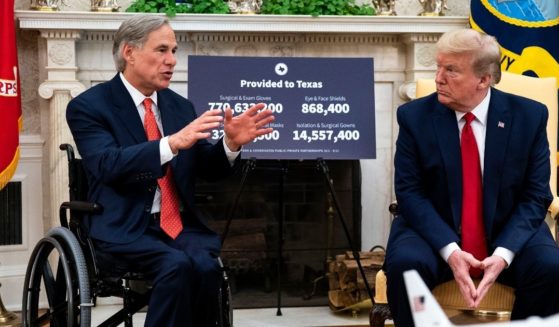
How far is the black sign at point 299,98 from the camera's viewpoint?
4.48 meters

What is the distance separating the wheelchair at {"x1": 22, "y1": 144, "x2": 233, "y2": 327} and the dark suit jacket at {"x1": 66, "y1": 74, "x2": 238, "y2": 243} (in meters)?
0.07

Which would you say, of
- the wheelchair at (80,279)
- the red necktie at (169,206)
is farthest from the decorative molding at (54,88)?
the red necktie at (169,206)

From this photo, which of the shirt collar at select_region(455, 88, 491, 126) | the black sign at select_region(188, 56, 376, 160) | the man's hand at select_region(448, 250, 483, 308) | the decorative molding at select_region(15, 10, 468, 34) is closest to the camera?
the man's hand at select_region(448, 250, 483, 308)

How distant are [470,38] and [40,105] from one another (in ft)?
8.18

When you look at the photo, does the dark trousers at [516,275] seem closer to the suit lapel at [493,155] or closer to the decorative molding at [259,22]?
the suit lapel at [493,155]

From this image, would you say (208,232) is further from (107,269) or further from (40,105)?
(40,105)

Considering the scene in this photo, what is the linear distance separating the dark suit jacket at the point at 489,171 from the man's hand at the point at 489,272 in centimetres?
12

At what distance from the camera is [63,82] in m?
4.68

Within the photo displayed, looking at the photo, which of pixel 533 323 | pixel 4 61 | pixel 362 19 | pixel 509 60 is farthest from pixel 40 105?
pixel 533 323

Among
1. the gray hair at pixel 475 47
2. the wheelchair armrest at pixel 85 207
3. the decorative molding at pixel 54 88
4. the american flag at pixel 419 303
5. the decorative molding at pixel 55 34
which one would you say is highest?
the decorative molding at pixel 55 34

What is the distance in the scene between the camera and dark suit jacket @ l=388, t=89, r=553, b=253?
302 centimetres


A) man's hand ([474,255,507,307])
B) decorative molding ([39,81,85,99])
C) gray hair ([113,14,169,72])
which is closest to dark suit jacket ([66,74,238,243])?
gray hair ([113,14,169,72])

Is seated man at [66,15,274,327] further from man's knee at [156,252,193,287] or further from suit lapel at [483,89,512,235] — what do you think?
suit lapel at [483,89,512,235]

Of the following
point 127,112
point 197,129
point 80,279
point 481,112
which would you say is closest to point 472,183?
point 481,112
